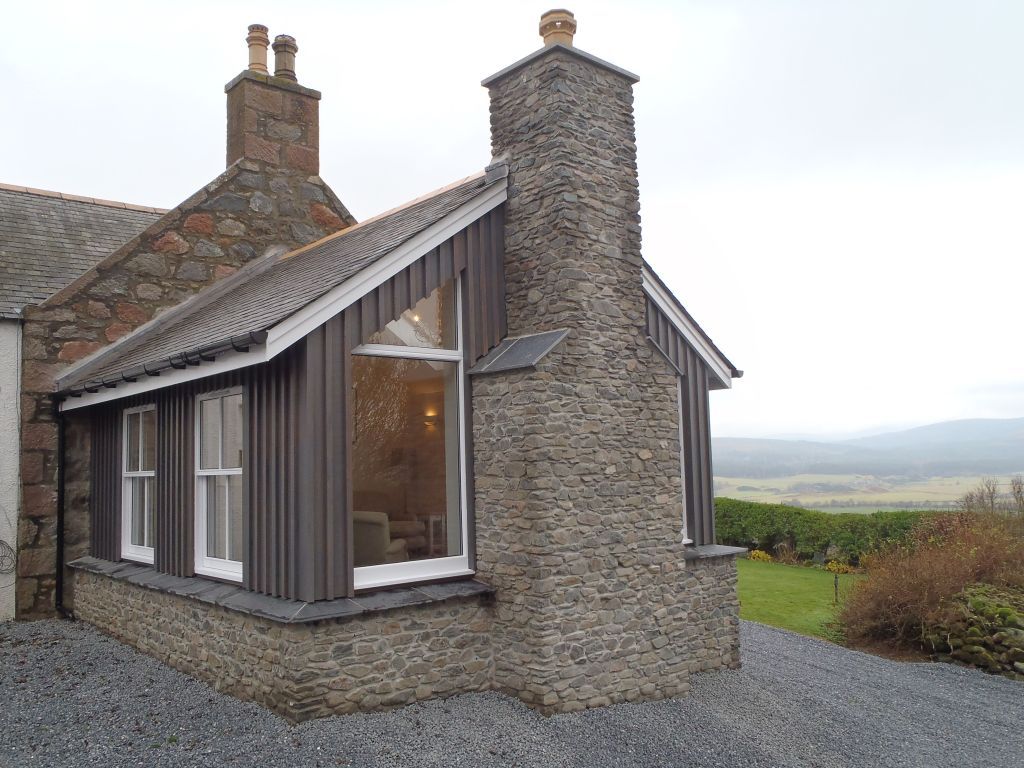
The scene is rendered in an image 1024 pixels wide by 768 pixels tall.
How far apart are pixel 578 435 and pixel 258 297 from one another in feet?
13.6

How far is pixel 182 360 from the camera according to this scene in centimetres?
760

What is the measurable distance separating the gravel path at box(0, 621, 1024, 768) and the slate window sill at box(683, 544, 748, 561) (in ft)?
4.26

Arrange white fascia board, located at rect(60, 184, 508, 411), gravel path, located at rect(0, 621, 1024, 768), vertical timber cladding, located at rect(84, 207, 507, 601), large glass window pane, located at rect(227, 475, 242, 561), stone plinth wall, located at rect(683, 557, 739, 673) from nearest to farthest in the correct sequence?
gravel path, located at rect(0, 621, 1024, 768) → white fascia board, located at rect(60, 184, 508, 411) → vertical timber cladding, located at rect(84, 207, 507, 601) → large glass window pane, located at rect(227, 475, 242, 561) → stone plinth wall, located at rect(683, 557, 739, 673)

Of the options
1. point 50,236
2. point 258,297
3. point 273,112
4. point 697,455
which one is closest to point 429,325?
point 258,297

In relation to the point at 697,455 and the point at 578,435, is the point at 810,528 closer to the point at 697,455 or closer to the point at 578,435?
the point at 697,455

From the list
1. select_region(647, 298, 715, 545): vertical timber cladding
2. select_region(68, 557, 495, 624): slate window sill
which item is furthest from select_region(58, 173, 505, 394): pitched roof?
select_region(647, 298, 715, 545): vertical timber cladding

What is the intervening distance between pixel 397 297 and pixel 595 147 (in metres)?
2.48

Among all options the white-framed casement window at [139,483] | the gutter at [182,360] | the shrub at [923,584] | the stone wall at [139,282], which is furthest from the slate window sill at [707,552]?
the stone wall at [139,282]

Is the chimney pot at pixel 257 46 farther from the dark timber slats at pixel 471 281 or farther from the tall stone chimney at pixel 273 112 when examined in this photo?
the dark timber slats at pixel 471 281

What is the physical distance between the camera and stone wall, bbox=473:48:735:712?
24.0 feet

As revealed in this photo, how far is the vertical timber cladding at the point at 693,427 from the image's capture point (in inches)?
394

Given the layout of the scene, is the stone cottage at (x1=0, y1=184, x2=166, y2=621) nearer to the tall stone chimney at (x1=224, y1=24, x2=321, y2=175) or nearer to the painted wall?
the painted wall

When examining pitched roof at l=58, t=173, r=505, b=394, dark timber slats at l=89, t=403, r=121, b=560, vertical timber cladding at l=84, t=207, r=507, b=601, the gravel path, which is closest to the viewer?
the gravel path

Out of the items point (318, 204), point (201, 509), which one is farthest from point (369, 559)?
point (318, 204)
